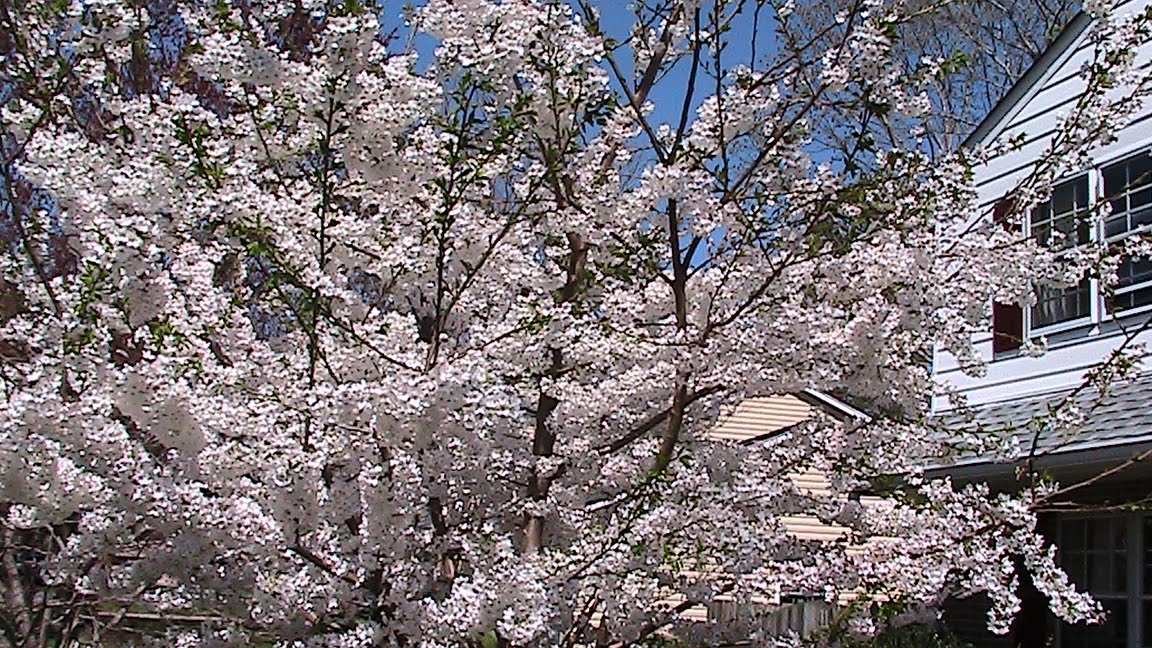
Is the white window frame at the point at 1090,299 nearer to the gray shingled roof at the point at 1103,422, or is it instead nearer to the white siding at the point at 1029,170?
the white siding at the point at 1029,170

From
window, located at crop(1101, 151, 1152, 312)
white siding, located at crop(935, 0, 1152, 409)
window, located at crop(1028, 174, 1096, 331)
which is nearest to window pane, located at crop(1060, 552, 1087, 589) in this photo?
white siding, located at crop(935, 0, 1152, 409)

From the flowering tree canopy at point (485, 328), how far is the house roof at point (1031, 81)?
5.09 m

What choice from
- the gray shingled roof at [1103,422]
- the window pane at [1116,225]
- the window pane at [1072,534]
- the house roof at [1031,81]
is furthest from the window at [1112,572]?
the house roof at [1031,81]

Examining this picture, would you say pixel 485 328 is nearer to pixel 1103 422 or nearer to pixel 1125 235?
pixel 1103 422

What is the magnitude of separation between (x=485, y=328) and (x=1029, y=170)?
6.13m

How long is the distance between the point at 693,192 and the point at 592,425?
1.05m

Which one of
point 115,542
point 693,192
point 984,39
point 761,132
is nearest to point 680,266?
point 693,192

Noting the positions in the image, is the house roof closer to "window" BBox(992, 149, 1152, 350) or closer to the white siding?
the white siding

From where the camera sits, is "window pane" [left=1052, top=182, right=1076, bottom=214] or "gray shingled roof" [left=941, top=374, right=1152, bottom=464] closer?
"gray shingled roof" [left=941, top=374, right=1152, bottom=464]

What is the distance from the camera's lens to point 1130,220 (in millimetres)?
8617

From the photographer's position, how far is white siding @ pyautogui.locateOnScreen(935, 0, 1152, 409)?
854cm

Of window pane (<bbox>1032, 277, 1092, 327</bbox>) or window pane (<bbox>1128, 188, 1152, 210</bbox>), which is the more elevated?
window pane (<bbox>1128, 188, 1152, 210</bbox>)

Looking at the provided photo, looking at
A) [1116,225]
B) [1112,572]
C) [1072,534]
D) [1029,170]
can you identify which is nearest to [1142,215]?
[1116,225]

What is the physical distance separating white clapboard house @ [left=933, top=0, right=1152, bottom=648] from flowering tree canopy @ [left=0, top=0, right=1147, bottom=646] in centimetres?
255
